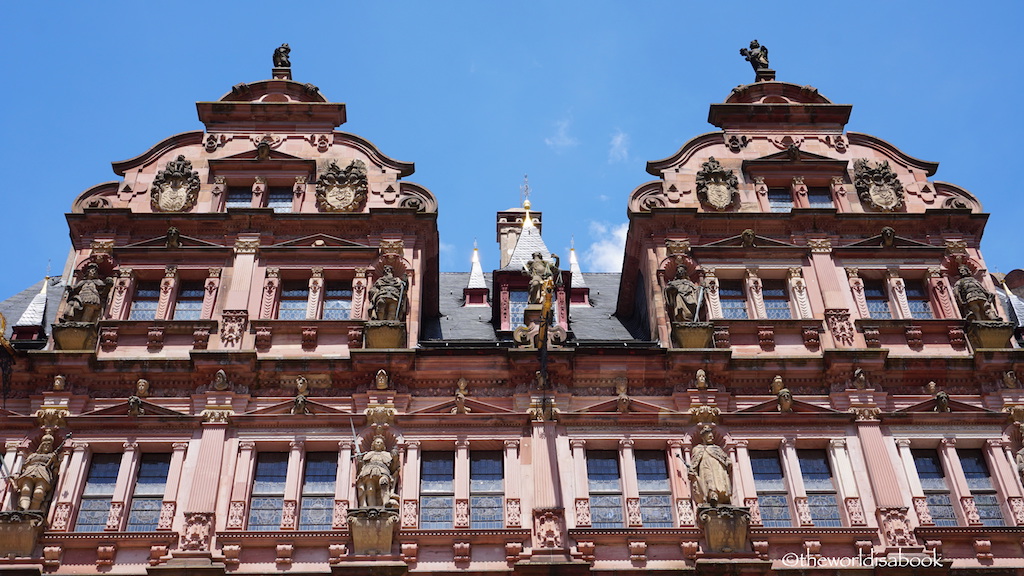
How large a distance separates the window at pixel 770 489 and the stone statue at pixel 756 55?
38.0 feet

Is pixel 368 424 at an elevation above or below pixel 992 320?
below

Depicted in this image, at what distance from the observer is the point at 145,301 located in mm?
22703

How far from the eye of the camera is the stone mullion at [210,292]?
22078mm

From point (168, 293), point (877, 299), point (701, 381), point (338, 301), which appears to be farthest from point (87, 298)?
point (877, 299)

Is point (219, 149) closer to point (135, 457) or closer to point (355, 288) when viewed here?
point (355, 288)

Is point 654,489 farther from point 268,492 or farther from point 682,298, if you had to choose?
point 268,492

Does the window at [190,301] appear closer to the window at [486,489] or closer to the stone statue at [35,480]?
the stone statue at [35,480]

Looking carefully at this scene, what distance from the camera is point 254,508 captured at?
63.6 ft

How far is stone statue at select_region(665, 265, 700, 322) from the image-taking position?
72.0 ft

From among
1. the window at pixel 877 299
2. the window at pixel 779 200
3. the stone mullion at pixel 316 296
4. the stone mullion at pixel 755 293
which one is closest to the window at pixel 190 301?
the stone mullion at pixel 316 296

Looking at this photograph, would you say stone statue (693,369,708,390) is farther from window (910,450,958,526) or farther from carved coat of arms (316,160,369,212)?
carved coat of arms (316,160,369,212)

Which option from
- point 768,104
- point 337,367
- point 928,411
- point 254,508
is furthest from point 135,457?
point 768,104

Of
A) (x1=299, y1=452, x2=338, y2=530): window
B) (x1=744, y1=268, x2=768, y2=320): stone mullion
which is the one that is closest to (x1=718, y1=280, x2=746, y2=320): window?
(x1=744, y1=268, x2=768, y2=320): stone mullion

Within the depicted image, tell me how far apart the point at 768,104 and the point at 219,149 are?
1279 centimetres
